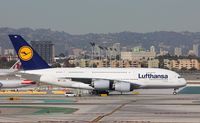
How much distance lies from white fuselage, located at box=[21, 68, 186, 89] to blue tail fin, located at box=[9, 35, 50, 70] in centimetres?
79

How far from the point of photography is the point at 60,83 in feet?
274

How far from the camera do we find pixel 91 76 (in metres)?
83.5

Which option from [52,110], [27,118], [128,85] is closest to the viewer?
[27,118]

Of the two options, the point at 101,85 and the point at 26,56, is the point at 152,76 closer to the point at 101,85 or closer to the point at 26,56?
the point at 101,85

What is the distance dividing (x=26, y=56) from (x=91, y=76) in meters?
9.90

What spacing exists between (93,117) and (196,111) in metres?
10.7

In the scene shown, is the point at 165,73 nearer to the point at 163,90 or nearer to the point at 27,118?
the point at 163,90

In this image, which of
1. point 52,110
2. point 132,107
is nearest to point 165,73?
point 132,107

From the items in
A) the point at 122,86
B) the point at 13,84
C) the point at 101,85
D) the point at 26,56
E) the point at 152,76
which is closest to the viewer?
the point at 101,85

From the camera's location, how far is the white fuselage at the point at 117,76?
82.8m

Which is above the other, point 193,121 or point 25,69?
point 25,69

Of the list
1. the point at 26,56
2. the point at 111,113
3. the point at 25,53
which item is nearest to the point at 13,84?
the point at 25,53

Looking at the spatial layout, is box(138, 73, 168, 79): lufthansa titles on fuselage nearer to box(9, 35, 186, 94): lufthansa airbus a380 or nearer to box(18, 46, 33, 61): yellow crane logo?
box(9, 35, 186, 94): lufthansa airbus a380

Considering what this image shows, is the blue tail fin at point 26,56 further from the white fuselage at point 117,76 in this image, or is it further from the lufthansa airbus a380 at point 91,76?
the white fuselage at point 117,76
